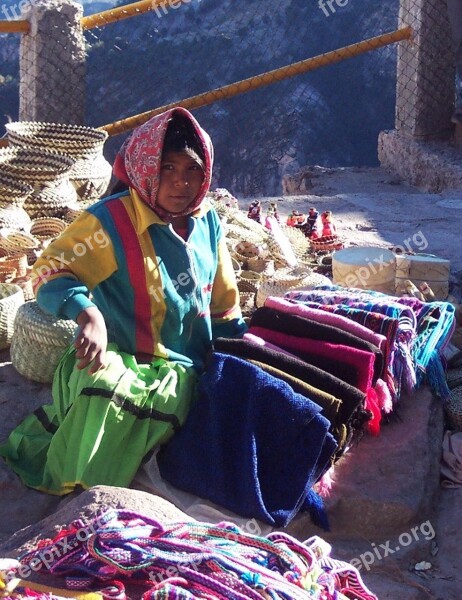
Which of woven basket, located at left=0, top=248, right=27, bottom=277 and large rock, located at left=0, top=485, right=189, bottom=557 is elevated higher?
woven basket, located at left=0, top=248, right=27, bottom=277

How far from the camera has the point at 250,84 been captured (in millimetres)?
7457

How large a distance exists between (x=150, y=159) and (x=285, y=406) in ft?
2.93

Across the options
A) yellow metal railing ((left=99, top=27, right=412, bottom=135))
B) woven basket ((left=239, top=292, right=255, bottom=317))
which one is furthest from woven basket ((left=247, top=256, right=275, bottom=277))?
yellow metal railing ((left=99, top=27, right=412, bottom=135))

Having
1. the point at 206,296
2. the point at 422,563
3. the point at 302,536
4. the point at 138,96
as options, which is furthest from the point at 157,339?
the point at 138,96

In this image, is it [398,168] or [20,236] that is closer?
[20,236]

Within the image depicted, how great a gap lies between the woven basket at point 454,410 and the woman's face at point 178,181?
4.52 ft

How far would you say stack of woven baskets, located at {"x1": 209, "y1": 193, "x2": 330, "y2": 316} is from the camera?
425cm

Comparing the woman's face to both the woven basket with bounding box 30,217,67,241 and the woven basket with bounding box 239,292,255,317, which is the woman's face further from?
the woven basket with bounding box 30,217,67,241

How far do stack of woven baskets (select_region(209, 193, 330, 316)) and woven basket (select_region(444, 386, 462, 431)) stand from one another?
1.00m

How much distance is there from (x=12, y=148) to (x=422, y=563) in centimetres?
440

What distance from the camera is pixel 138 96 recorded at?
81.6ft

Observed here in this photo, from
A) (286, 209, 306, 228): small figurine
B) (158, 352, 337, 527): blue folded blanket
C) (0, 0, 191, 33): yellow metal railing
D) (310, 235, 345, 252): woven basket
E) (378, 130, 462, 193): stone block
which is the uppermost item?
(0, 0, 191, 33): yellow metal railing

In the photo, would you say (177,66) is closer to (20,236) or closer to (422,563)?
(20,236)

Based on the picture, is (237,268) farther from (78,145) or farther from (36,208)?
(78,145)
